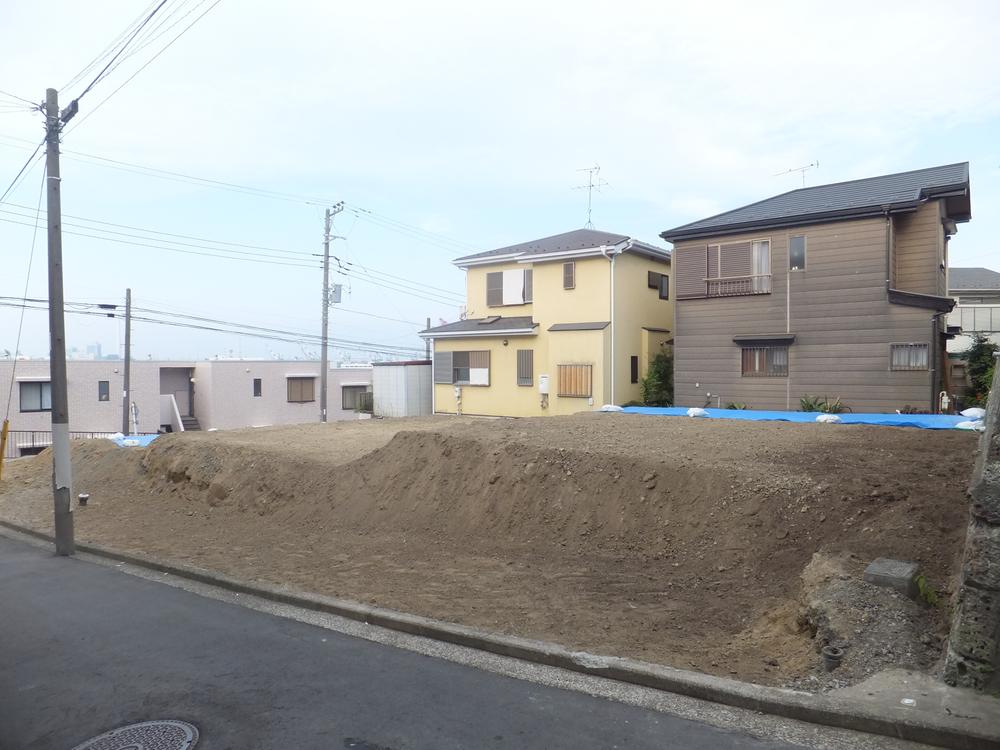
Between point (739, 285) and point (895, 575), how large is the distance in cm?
1433

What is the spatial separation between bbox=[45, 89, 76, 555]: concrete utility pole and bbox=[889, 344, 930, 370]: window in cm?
1650

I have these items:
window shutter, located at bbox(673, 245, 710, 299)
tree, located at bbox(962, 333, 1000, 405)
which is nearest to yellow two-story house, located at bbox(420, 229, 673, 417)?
window shutter, located at bbox(673, 245, 710, 299)

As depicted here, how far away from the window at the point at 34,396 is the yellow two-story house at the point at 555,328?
1869cm

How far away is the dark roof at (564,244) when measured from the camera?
21484 millimetres

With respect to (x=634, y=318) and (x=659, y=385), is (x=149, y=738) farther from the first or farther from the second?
(x=634, y=318)

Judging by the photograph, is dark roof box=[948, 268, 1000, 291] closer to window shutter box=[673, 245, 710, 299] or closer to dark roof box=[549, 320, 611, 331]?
window shutter box=[673, 245, 710, 299]

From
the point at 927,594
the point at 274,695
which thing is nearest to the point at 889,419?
the point at 927,594

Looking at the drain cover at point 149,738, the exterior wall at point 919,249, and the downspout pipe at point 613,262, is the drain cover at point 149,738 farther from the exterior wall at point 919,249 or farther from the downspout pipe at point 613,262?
the exterior wall at point 919,249

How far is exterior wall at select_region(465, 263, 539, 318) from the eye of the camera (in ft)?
78.0

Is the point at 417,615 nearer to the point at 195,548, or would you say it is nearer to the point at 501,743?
the point at 501,743

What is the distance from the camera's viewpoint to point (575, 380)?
821 inches

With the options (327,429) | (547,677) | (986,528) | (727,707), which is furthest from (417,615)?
(327,429)

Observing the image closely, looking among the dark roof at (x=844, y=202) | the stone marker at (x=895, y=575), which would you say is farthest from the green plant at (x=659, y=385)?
the stone marker at (x=895, y=575)

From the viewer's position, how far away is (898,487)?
6543 mm
